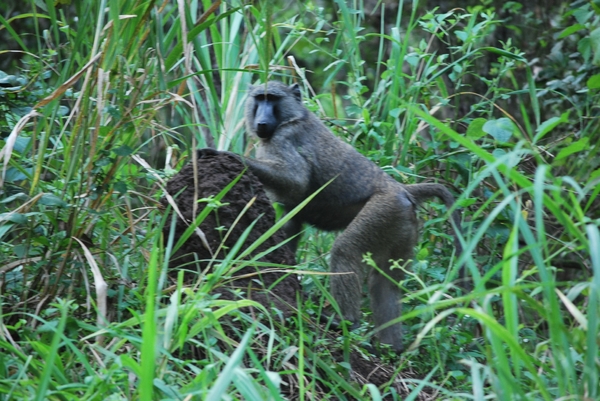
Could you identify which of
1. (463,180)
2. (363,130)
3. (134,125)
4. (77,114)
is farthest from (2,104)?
(463,180)

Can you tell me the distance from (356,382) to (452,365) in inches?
24.7

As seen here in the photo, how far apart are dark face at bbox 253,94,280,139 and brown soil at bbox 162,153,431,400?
2.55ft

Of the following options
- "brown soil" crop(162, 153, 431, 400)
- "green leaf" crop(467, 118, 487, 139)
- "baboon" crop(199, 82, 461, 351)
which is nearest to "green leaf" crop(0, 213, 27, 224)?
"brown soil" crop(162, 153, 431, 400)

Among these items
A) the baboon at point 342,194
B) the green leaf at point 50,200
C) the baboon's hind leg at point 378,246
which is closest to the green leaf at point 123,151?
the green leaf at point 50,200

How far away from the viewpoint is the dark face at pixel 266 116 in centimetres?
471

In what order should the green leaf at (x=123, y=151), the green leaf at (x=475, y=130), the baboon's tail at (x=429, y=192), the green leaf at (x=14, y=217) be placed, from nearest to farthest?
the green leaf at (x=14, y=217)
the green leaf at (x=123, y=151)
the green leaf at (x=475, y=130)
the baboon's tail at (x=429, y=192)

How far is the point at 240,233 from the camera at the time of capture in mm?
3738

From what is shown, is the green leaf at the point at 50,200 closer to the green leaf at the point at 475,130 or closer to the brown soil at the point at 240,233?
the brown soil at the point at 240,233

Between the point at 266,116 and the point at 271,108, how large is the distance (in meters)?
0.08

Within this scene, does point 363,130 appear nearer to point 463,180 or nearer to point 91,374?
point 463,180

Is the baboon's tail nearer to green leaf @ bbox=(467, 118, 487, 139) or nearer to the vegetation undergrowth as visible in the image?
the vegetation undergrowth

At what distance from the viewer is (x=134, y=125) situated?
3309 millimetres

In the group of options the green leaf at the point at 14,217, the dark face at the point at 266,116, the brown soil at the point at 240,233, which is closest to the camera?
the green leaf at the point at 14,217

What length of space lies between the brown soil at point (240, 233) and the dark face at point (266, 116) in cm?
78
